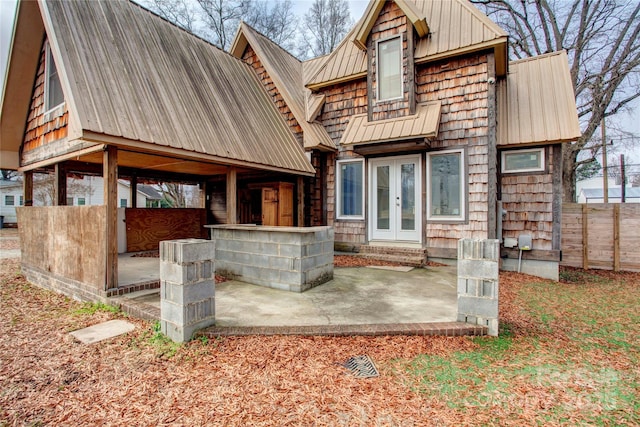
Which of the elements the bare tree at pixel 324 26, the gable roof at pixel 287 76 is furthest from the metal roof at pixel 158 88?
the bare tree at pixel 324 26

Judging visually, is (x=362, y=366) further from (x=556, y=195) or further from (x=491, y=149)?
(x=556, y=195)

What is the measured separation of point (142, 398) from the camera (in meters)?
2.41

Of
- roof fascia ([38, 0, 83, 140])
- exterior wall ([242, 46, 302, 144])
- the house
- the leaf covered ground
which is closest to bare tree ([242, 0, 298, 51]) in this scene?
exterior wall ([242, 46, 302, 144])

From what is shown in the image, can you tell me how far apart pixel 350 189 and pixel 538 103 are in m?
4.79

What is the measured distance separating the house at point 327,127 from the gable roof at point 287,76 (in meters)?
0.07

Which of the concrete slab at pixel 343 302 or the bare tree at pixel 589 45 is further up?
the bare tree at pixel 589 45

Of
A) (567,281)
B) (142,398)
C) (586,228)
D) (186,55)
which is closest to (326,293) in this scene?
(142,398)

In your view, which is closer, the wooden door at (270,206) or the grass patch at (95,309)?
the grass patch at (95,309)

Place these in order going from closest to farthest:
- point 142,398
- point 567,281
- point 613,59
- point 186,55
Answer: point 142,398 < point 567,281 < point 186,55 < point 613,59

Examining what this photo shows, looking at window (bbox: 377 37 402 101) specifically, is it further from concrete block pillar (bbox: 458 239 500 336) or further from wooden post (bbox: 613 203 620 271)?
wooden post (bbox: 613 203 620 271)

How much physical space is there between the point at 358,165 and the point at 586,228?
609 cm

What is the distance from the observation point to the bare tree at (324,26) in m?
18.4

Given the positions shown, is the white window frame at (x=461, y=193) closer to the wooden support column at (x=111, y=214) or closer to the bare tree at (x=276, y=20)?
the wooden support column at (x=111, y=214)

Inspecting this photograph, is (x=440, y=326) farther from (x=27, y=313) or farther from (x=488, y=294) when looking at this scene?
(x=27, y=313)
